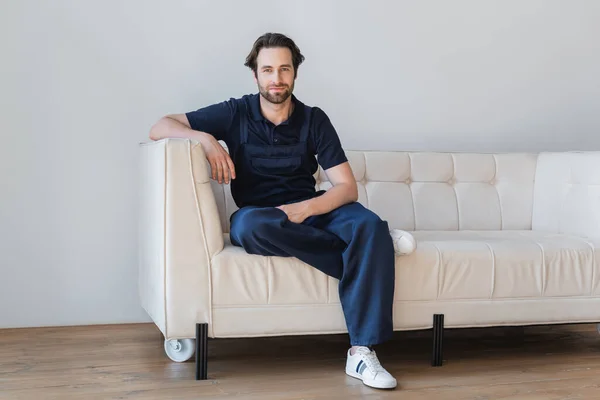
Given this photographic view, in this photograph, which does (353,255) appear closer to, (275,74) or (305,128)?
(305,128)

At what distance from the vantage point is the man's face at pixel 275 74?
2332mm

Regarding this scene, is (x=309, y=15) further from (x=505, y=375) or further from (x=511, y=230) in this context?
(x=505, y=375)

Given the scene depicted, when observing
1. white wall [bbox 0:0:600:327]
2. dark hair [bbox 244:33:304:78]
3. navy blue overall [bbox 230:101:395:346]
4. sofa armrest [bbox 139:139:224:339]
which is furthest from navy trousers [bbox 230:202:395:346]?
white wall [bbox 0:0:600:327]

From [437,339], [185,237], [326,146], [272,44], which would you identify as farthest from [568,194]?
[185,237]

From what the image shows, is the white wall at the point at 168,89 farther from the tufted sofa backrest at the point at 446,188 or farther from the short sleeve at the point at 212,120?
the short sleeve at the point at 212,120

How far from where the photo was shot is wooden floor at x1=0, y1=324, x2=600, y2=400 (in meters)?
2.02

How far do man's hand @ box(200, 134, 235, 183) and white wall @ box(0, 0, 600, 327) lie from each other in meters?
0.75

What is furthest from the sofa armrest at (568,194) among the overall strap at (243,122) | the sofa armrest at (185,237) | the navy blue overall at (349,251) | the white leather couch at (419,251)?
the sofa armrest at (185,237)

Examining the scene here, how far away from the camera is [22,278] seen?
279 cm

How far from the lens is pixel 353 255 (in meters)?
2.16

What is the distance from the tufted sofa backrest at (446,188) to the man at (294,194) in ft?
1.50

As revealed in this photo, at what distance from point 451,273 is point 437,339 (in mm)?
221

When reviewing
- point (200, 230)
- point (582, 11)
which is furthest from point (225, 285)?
point (582, 11)

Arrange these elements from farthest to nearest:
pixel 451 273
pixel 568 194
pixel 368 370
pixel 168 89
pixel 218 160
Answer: pixel 168 89
pixel 568 194
pixel 451 273
pixel 218 160
pixel 368 370
